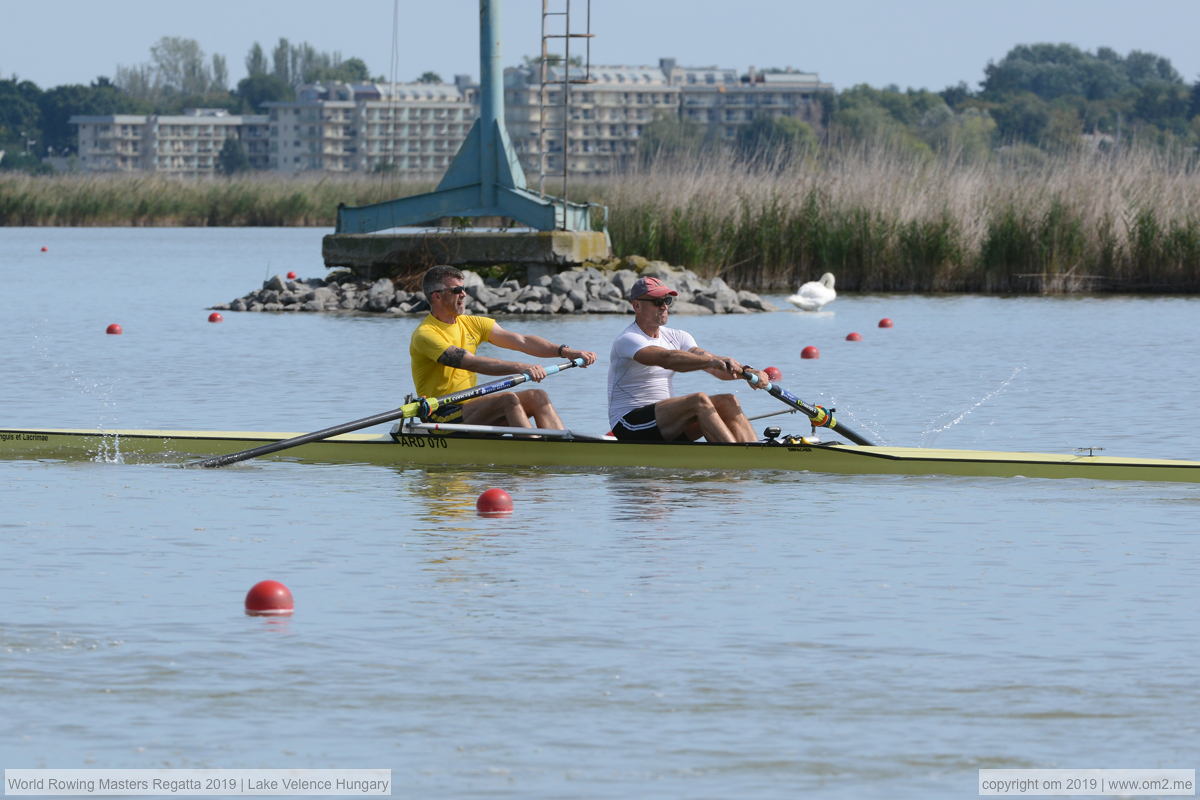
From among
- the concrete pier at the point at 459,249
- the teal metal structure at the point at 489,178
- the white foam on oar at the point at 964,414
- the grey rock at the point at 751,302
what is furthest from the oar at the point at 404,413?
the grey rock at the point at 751,302

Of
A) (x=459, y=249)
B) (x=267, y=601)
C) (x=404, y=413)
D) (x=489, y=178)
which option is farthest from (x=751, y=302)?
(x=267, y=601)

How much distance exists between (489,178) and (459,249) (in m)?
1.32

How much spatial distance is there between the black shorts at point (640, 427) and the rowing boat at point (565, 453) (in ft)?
0.40

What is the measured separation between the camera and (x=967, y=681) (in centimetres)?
691

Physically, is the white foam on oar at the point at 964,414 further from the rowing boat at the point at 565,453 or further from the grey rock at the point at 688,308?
the grey rock at the point at 688,308

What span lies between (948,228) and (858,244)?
59.3 inches

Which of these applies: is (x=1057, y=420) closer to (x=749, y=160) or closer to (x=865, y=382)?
(x=865, y=382)

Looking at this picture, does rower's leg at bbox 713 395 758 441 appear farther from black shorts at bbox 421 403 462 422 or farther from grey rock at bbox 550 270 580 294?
grey rock at bbox 550 270 580 294

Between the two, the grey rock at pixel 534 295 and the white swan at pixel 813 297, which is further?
the white swan at pixel 813 297

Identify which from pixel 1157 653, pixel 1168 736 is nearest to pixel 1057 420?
pixel 1157 653

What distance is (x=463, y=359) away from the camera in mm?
12336

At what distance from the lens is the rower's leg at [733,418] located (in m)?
12.2

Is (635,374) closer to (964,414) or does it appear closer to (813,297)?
(964,414)

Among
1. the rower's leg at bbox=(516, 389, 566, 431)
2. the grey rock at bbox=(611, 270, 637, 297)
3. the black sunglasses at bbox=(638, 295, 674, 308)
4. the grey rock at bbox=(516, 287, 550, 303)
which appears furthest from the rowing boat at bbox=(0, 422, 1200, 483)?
the grey rock at bbox=(611, 270, 637, 297)
